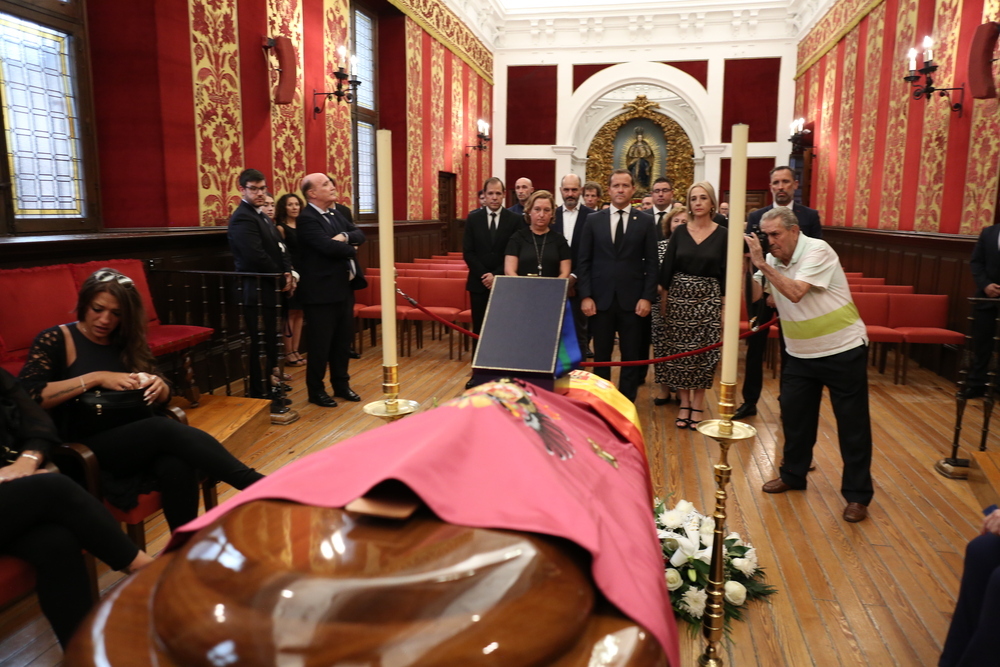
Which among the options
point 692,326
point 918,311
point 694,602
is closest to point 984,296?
point 918,311

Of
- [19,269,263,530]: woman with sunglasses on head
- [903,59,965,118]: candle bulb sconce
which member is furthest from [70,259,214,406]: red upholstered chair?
[903,59,965,118]: candle bulb sconce

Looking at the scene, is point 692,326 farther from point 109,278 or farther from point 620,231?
point 109,278

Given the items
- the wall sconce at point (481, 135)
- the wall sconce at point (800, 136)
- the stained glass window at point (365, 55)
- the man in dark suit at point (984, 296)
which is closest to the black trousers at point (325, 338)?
the man in dark suit at point (984, 296)

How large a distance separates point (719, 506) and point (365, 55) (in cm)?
912

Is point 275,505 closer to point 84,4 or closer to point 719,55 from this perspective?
point 84,4

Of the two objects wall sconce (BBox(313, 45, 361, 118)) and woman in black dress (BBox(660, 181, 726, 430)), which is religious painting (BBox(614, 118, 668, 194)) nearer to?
wall sconce (BBox(313, 45, 361, 118))

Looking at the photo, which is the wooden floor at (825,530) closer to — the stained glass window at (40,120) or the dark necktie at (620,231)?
the dark necktie at (620,231)

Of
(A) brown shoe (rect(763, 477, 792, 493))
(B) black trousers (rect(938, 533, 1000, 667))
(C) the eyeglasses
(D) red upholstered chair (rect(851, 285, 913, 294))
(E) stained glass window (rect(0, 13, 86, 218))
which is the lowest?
(A) brown shoe (rect(763, 477, 792, 493))

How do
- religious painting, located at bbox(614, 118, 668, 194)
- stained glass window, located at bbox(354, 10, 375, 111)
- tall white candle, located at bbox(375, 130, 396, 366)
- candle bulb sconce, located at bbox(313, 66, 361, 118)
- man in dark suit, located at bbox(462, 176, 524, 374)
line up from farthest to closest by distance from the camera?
religious painting, located at bbox(614, 118, 668, 194), stained glass window, located at bbox(354, 10, 375, 111), candle bulb sconce, located at bbox(313, 66, 361, 118), man in dark suit, located at bbox(462, 176, 524, 374), tall white candle, located at bbox(375, 130, 396, 366)

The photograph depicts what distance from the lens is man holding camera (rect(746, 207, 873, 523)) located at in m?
3.00

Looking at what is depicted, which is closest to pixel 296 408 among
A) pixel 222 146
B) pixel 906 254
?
pixel 222 146

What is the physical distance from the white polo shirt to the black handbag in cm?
264

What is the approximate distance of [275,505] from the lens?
1047mm

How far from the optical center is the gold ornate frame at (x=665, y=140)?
47.2 feet
